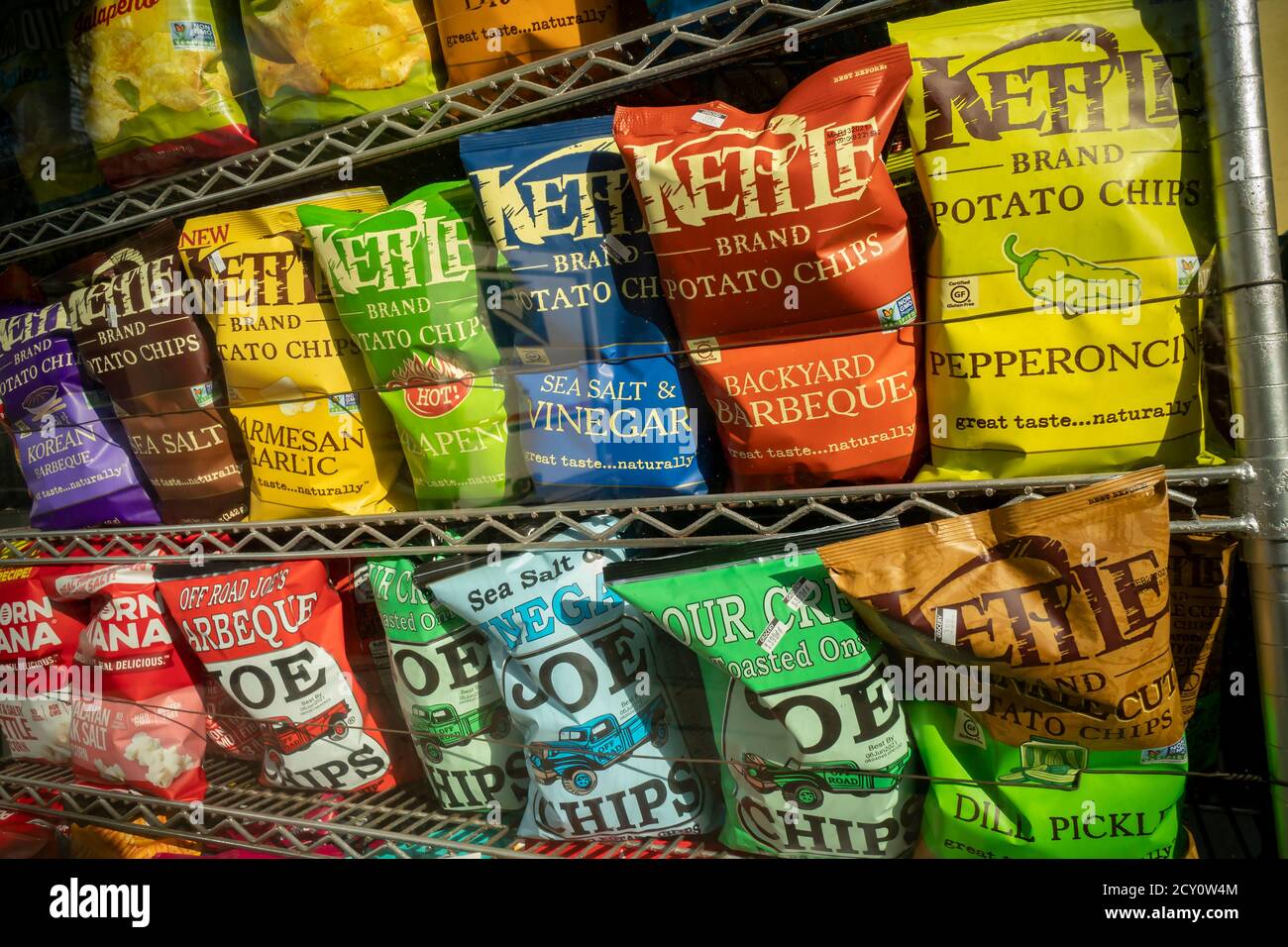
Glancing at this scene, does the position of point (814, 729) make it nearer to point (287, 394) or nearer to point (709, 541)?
point (709, 541)

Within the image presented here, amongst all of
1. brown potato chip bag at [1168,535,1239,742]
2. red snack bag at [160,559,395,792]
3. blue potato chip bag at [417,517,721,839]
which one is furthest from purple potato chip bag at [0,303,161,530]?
brown potato chip bag at [1168,535,1239,742]

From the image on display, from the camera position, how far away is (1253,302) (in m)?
0.91

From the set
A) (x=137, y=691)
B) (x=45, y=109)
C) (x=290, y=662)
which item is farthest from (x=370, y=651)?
(x=45, y=109)

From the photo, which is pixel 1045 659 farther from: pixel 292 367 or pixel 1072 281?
pixel 292 367

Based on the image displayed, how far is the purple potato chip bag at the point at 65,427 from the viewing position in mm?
1712

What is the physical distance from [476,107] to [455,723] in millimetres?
1086

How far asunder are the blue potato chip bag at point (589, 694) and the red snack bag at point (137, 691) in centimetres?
72

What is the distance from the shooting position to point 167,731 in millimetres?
1685

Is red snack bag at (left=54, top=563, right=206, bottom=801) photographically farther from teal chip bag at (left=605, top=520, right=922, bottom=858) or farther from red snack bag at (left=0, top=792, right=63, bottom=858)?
teal chip bag at (left=605, top=520, right=922, bottom=858)

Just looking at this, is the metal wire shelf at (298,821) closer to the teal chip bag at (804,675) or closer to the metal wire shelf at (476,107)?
the teal chip bag at (804,675)

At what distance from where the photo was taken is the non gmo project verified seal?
1086mm

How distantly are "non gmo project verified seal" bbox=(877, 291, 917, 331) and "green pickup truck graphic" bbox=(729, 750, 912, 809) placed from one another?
24.2 inches

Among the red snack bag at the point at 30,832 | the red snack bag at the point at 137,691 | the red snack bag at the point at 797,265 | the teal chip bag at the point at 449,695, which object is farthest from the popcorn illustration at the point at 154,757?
the red snack bag at the point at 797,265
